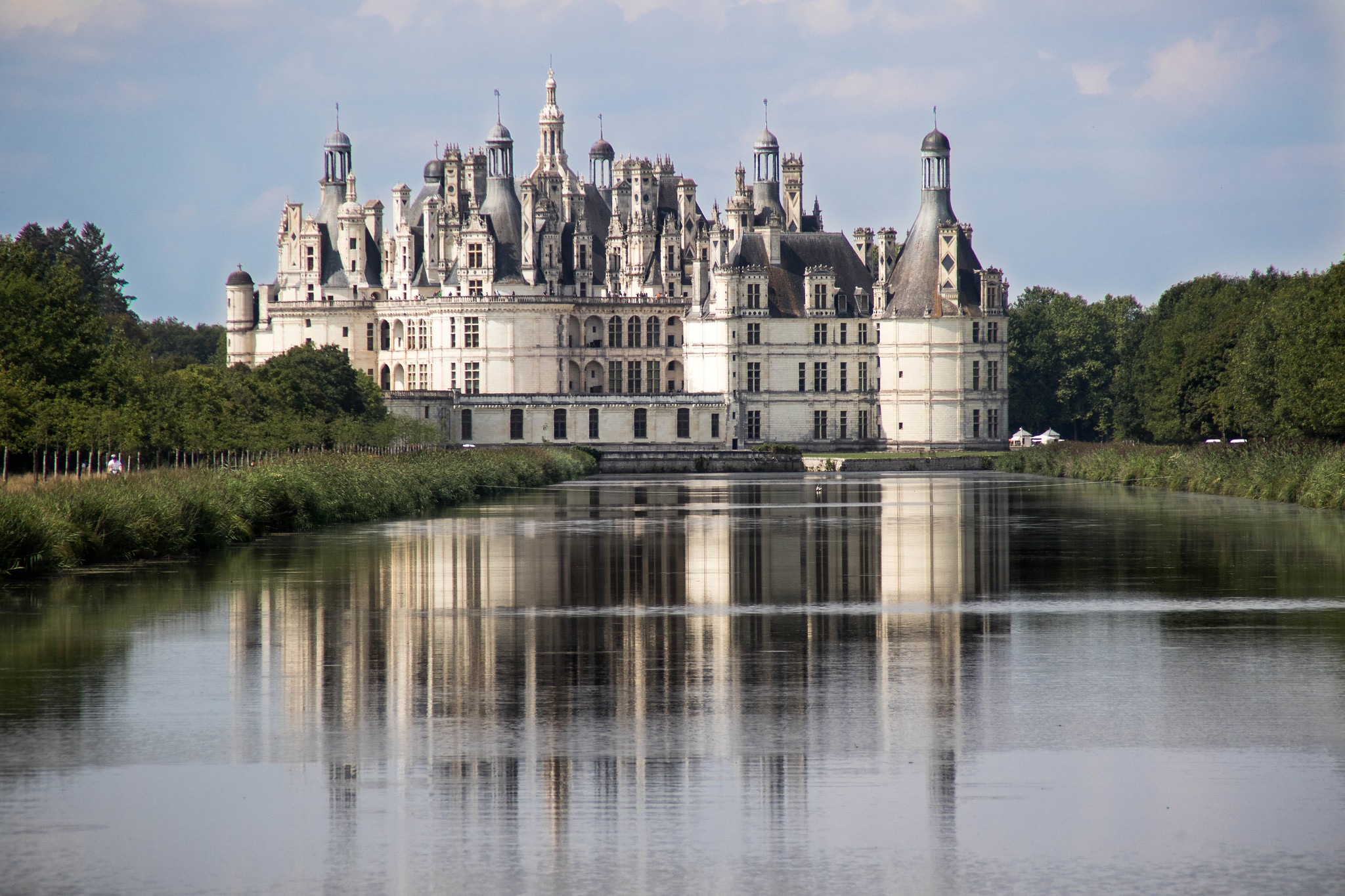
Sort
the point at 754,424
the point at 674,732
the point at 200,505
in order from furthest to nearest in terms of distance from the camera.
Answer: the point at 754,424 < the point at 200,505 < the point at 674,732

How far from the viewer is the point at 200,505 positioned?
26.4 m

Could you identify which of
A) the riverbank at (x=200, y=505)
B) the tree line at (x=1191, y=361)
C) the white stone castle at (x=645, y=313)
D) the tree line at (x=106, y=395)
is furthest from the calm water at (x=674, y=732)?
the white stone castle at (x=645, y=313)

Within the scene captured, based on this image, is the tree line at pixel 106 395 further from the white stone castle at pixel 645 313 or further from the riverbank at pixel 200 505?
the white stone castle at pixel 645 313

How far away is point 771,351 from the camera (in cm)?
10550

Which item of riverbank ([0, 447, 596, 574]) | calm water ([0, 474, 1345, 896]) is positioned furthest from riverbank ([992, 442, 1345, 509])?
riverbank ([0, 447, 596, 574])

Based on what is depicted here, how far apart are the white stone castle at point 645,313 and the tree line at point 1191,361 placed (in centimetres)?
1156

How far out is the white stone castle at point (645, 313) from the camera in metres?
105

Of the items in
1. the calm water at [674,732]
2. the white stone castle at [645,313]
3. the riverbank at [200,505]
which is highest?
the white stone castle at [645,313]

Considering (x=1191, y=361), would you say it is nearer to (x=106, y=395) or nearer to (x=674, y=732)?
(x=106, y=395)

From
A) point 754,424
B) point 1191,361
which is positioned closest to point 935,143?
point 754,424

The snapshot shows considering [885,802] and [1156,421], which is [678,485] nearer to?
[1156,421]

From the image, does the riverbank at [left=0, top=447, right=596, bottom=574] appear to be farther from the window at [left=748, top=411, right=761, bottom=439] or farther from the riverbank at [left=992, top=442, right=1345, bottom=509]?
the window at [left=748, top=411, right=761, bottom=439]

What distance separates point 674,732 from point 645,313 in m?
104

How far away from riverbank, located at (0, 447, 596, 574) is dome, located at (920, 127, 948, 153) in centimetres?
6456
